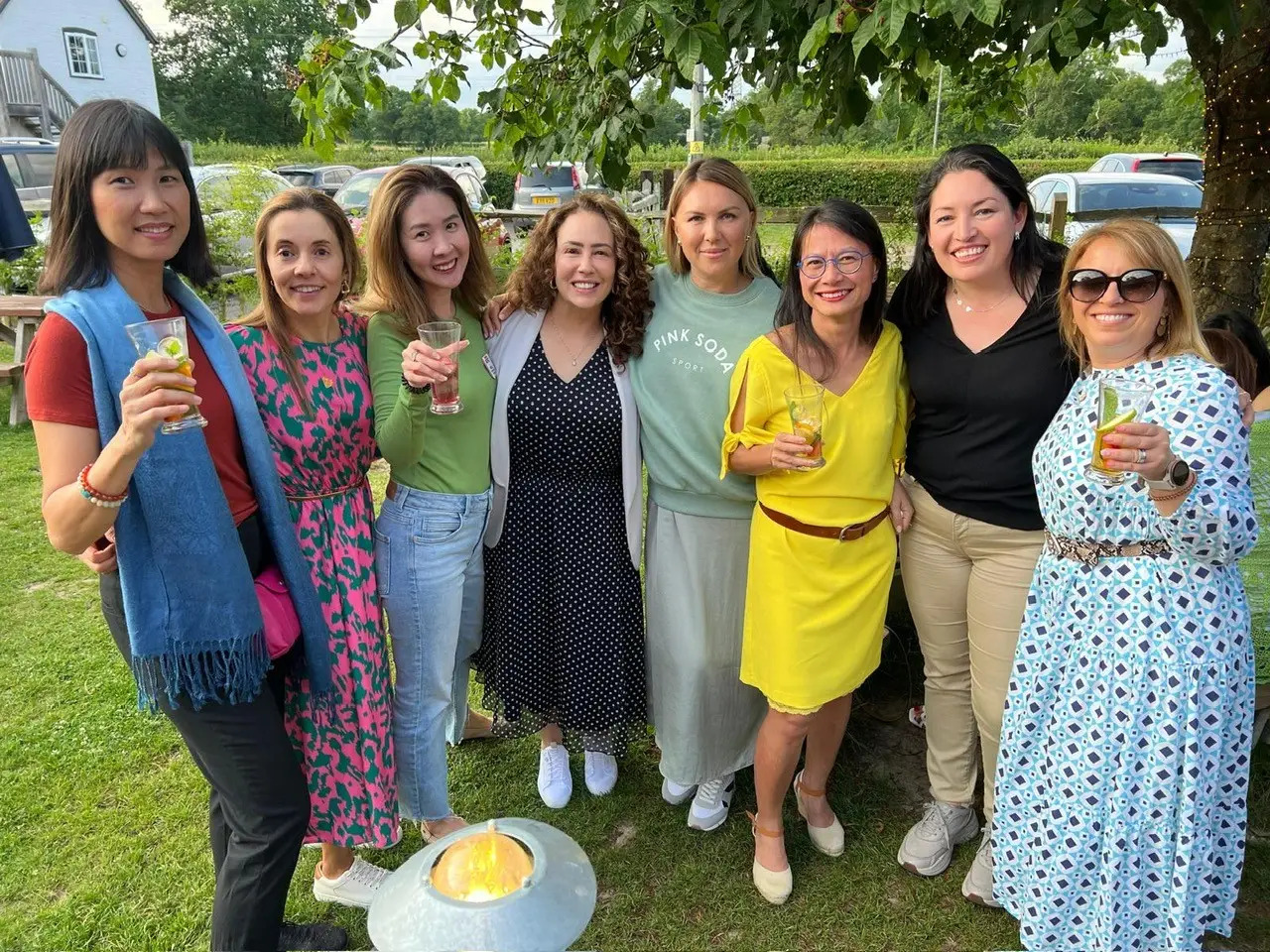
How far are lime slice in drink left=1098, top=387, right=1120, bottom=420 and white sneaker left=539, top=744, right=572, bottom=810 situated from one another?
2288mm

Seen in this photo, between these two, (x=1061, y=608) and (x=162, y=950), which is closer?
(x=1061, y=608)

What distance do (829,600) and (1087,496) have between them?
78 cm

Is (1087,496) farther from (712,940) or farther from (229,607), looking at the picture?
(229,607)

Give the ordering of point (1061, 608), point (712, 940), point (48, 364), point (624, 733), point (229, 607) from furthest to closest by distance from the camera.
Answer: point (624, 733), point (712, 940), point (1061, 608), point (229, 607), point (48, 364)

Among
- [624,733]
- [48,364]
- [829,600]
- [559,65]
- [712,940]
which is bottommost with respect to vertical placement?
[712,940]

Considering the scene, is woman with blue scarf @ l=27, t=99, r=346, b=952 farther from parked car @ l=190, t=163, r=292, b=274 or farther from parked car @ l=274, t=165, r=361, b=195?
parked car @ l=274, t=165, r=361, b=195

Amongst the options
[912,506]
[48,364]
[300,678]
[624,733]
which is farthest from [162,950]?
[912,506]

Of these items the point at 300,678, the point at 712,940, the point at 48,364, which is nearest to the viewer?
the point at 48,364

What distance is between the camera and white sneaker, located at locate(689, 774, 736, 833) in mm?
3107

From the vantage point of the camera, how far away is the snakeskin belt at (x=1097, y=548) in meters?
2.06

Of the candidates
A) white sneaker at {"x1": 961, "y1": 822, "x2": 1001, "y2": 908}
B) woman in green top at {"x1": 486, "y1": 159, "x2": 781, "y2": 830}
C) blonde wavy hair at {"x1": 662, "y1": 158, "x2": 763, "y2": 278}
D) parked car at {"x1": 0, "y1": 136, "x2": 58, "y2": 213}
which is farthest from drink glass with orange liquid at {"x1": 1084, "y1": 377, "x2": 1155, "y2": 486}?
parked car at {"x1": 0, "y1": 136, "x2": 58, "y2": 213}

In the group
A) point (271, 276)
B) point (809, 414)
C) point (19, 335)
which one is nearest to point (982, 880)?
point (809, 414)

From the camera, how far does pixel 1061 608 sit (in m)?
2.20

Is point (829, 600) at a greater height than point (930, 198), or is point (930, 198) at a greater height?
point (930, 198)
